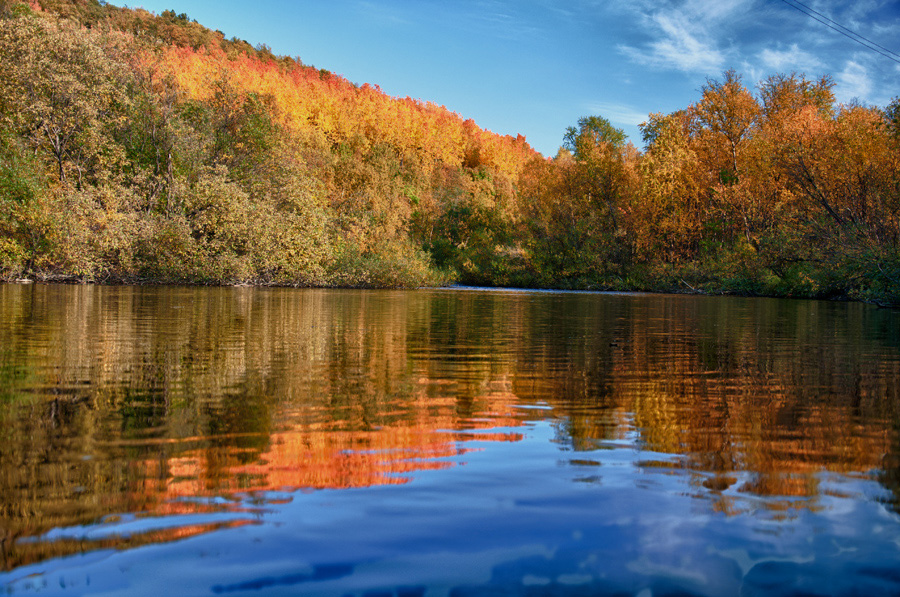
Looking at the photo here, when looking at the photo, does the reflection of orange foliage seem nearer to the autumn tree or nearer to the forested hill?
the forested hill

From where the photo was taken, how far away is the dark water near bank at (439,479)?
1.92m

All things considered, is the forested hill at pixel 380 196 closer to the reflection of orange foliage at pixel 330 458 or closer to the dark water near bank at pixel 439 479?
the dark water near bank at pixel 439 479

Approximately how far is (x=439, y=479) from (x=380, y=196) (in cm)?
4695

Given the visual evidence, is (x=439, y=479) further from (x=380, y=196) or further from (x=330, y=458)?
(x=380, y=196)

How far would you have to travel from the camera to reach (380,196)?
48812 mm

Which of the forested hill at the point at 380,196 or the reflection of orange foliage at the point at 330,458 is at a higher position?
the forested hill at the point at 380,196

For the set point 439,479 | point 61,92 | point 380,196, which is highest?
point 61,92

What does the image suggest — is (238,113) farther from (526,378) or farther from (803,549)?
(803,549)

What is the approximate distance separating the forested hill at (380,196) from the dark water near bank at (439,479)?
890 inches

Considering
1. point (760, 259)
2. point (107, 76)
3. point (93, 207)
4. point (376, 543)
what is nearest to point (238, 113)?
point (107, 76)

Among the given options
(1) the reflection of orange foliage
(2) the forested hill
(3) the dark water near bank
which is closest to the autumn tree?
(2) the forested hill

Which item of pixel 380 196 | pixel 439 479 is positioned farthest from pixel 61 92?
pixel 439 479

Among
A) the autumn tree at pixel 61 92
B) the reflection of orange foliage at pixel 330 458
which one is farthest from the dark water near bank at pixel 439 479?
the autumn tree at pixel 61 92

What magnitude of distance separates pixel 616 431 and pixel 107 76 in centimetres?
3568
